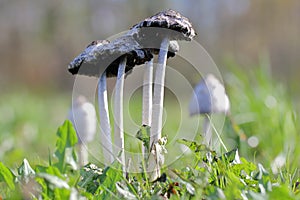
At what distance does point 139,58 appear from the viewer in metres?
1.51

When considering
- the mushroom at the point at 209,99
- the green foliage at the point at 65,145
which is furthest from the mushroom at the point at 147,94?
the mushroom at the point at 209,99

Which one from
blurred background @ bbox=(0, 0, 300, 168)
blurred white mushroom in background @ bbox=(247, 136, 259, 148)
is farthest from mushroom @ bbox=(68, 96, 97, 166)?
blurred background @ bbox=(0, 0, 300, 168)

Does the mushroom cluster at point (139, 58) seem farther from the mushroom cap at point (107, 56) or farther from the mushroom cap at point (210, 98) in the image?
the mushroom cap at point (210, 98)

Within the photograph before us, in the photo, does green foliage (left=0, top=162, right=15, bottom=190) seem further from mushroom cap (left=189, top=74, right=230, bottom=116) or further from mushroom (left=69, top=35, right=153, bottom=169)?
mushroom cap (left=189, top=74, right=230, bottom=116)

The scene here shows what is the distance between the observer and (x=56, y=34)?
61.3 ft

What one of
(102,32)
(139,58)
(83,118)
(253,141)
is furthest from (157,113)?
(102,32)

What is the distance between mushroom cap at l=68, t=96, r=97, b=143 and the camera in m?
2.88

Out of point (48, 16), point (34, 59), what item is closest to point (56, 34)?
point (48, 16)

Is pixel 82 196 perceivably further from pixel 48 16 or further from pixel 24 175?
pixel 48 16

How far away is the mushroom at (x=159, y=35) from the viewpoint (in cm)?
147

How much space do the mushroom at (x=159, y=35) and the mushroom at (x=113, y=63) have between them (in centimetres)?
4

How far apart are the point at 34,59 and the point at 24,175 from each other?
15.7 meters

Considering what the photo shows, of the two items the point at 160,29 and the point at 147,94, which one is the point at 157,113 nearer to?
the point at 147,94

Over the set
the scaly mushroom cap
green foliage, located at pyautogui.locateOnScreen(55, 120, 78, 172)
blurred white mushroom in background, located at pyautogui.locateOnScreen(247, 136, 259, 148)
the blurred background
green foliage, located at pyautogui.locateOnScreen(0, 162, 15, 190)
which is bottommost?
green foliage, located at pyautogui.locateOnScreen(0, 162, 15, 190)
